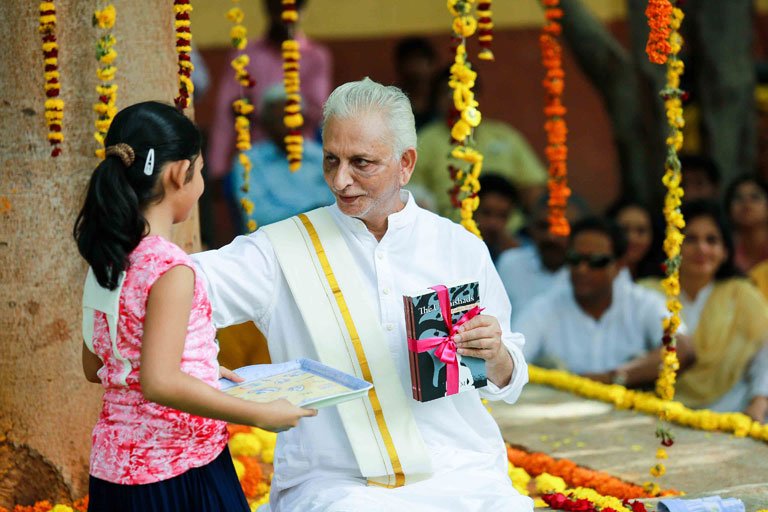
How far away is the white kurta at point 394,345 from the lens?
362cm

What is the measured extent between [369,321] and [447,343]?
1.03 feet

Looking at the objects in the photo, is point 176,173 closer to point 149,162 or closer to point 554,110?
point 149,162

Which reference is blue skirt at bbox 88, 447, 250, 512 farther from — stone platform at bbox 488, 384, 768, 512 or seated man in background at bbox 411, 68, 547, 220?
seated man in background at bbox 411, 68, 547, 220

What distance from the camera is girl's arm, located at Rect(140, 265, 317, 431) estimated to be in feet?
9.53

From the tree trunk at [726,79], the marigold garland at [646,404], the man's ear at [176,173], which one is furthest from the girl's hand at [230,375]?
the tree trunk at [726,79]

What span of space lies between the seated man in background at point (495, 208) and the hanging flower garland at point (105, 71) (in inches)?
170

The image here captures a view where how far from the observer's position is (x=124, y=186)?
300cm

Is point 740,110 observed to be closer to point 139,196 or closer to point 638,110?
point 638,110

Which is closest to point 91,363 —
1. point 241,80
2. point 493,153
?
point 241,80

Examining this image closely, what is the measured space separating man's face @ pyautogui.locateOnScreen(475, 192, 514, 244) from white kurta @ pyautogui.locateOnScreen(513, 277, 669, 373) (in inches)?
45.7

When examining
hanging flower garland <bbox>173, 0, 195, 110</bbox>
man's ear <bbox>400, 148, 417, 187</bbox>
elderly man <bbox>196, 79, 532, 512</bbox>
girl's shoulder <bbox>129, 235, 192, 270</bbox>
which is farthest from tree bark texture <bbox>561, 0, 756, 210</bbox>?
girl's shoulder <bbox>129, 235, 192, 270</bbox>

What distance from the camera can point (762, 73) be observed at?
1121 cm

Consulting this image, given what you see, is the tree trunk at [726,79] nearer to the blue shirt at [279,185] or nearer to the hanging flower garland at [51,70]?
the blue shirt at [279,185]

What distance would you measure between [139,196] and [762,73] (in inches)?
366
